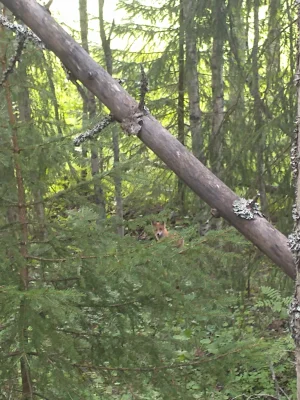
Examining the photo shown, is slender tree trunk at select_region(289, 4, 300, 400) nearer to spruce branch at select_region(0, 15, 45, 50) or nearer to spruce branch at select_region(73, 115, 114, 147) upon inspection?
spruce branch at select_region(73, 115, 114, 147)

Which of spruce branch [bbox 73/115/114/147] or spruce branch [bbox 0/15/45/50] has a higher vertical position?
spruce branch [bbox 0/15/45/50]

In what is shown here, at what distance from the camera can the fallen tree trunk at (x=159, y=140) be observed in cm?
217

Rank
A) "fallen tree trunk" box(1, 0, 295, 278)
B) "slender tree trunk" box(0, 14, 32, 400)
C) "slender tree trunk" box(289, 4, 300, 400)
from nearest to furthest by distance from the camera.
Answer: "slender tree trunk" box(289, 4, 300, 400) → "fallen tree trunk" box(1, 0, 295, 278) → "slender tree trunk" box(0, 14, 32, 400)

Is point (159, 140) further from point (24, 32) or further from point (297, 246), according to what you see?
point (24, 32)

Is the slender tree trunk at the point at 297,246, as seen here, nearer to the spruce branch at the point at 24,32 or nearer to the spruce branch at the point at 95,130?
the spruce branch at the point at 95,130

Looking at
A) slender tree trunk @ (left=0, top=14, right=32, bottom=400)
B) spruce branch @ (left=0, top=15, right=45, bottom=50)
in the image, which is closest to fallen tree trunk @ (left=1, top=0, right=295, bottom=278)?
spruce branch @ (left=0, top=15, right=45, bottom=50)

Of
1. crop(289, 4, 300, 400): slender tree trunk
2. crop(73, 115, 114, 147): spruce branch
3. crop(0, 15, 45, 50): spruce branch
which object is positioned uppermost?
crop(0, 15, 45, 50): spruce branch

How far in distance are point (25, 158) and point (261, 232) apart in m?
1.77

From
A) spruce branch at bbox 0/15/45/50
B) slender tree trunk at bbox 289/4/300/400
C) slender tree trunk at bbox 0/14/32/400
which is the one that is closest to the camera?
slender tree trunk at bbox 289/4/300/400

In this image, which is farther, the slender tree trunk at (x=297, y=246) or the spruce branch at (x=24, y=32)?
the spruce branch at (x=24, y=32)

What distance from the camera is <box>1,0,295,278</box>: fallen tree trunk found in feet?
7.13

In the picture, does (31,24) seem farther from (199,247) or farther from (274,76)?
(274,76)

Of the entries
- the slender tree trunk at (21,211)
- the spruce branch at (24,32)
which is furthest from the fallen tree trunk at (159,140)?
the slender tree trunk at (21,211)

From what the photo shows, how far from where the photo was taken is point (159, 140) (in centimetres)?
241
